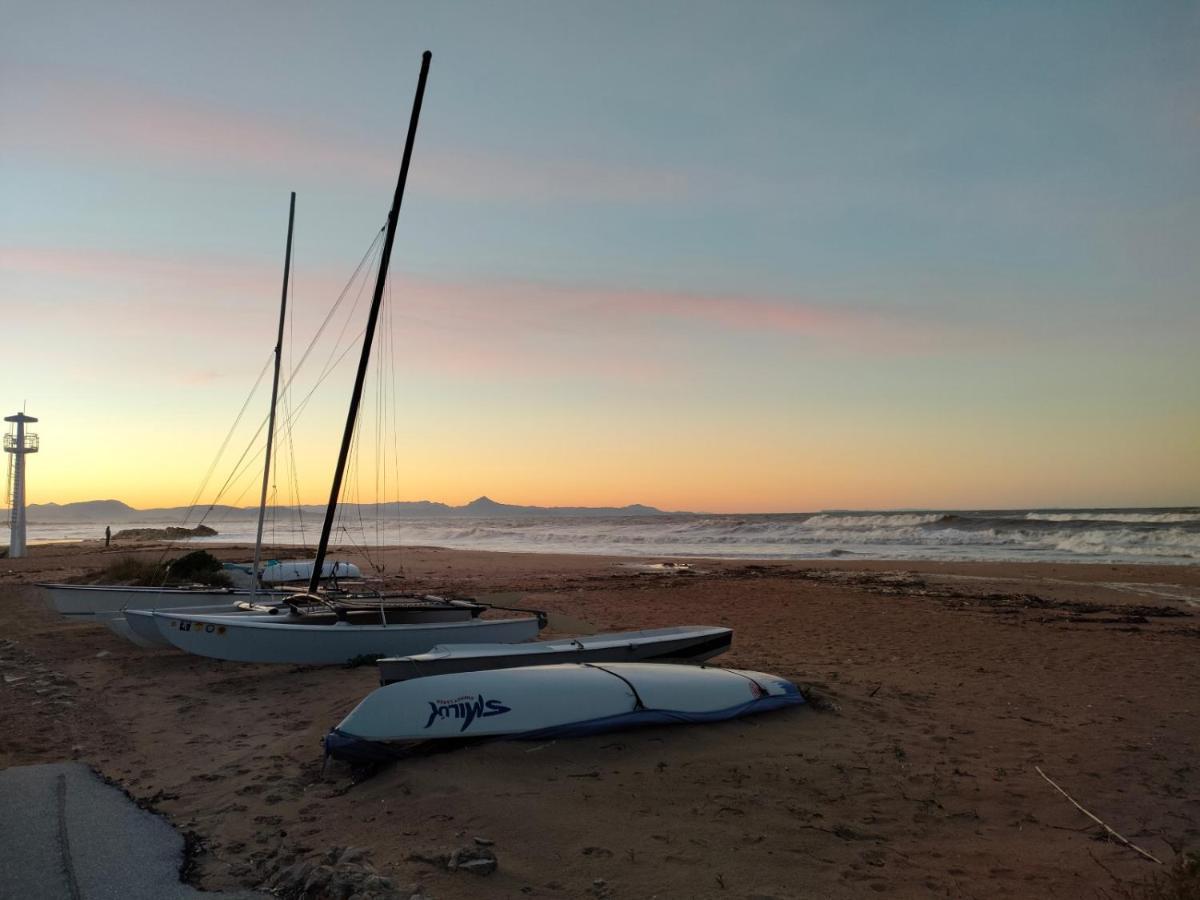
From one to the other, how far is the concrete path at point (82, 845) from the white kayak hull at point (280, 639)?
366cm

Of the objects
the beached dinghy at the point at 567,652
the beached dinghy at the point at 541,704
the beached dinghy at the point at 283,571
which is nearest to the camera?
the beached dinghy at the point at 541,704

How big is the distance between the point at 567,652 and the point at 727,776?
297 cm

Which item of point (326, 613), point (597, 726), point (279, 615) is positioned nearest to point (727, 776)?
point (597, 726)

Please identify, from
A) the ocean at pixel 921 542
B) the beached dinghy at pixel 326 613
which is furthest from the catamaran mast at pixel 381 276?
the ocean at pixel 921 542

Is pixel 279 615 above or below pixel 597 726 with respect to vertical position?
above

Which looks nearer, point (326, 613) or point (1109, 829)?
point (1109, 829)

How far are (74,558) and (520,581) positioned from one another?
17256 millimetres

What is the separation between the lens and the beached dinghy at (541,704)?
570cm

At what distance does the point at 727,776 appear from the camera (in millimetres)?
5379

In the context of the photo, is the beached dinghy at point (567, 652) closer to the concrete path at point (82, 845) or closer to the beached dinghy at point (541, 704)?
the beached dinghy at point (541, 704)

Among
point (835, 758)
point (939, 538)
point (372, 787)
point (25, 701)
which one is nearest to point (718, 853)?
point (835, 758)

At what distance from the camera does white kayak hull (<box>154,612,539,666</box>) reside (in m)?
9.26

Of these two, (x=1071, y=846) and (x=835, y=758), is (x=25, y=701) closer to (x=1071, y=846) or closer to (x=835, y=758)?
(x=835, y=758)

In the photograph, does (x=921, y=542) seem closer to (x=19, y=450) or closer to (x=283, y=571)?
(x=283, y=571)
